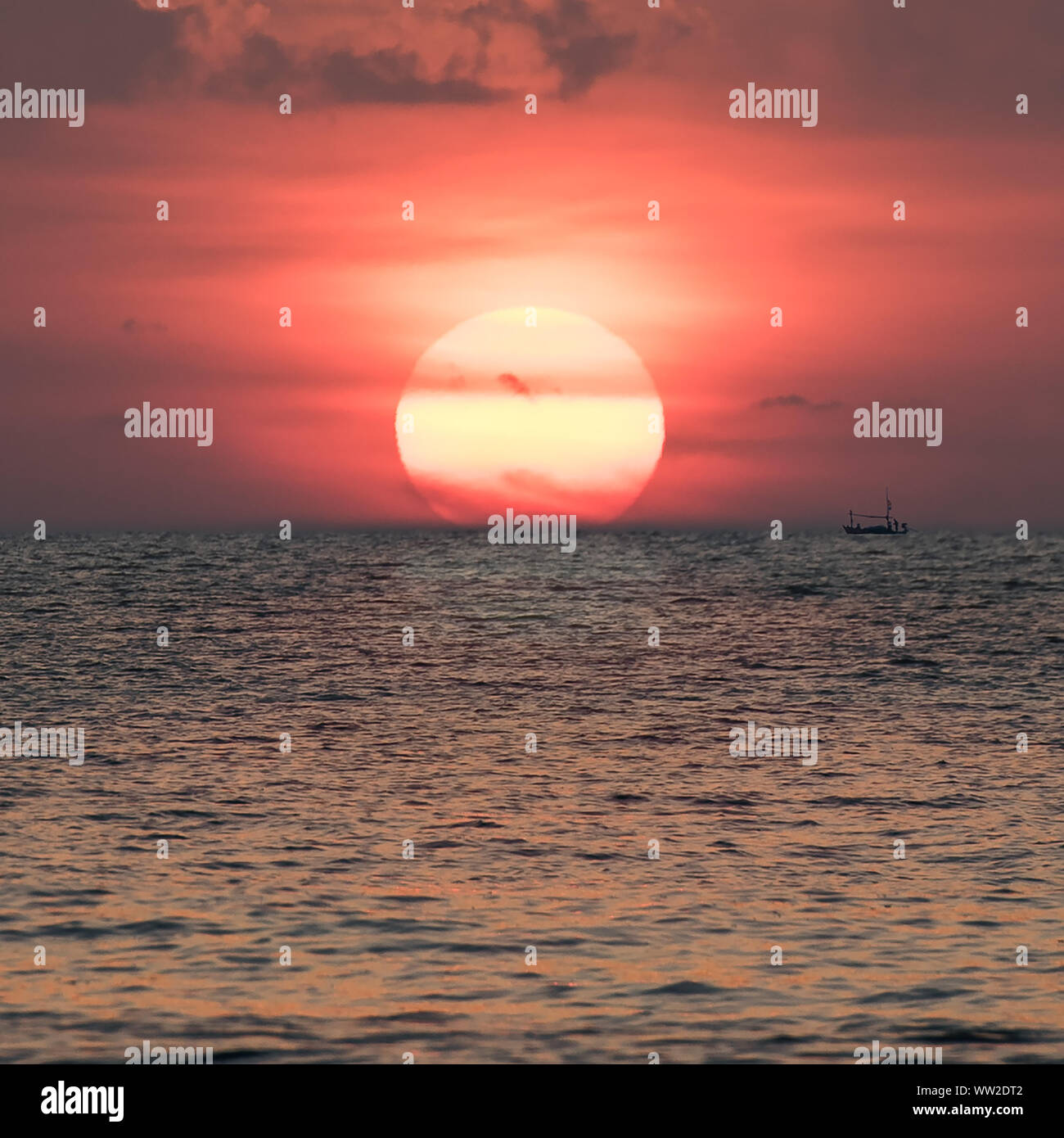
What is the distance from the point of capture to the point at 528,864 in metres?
24.1

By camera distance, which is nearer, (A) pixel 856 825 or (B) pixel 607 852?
(B) pixel 607 852

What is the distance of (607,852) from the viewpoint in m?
25.0

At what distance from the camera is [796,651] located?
6931 centimetres

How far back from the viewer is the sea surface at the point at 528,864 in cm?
1619

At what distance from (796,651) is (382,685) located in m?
25.2

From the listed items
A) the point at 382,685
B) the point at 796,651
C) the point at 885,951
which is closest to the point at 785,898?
the point at 885,951

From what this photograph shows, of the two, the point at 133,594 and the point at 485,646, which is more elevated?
the point at 133,594

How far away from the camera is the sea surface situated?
16.2 m

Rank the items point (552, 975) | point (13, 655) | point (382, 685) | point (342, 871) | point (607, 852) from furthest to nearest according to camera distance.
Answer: point (13, 655) < point (382, 685) < point (607, 852) < point (342, 871) < point (552, 975)
